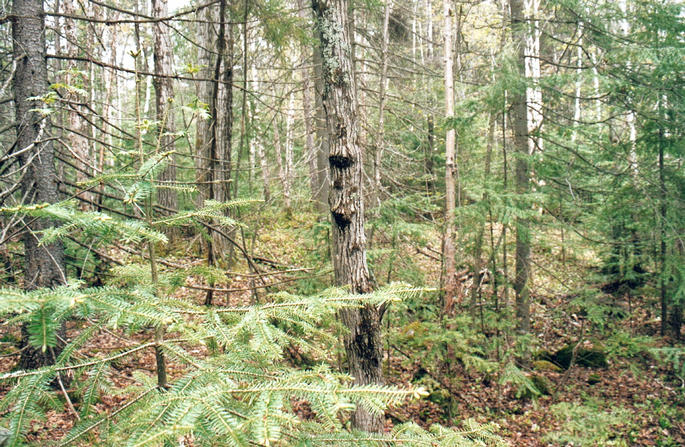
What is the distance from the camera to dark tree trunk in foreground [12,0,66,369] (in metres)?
3.79

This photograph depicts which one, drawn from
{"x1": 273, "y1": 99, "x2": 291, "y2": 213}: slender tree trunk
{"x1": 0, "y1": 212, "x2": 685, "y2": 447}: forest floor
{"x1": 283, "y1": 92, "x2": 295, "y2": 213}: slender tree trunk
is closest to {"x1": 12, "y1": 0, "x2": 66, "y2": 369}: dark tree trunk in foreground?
{"x1": 0, "y1": 212, "x2": 685, "y2": 447}: forest floor

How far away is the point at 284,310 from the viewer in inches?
83.7

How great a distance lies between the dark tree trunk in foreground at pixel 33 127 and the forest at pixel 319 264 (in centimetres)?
2

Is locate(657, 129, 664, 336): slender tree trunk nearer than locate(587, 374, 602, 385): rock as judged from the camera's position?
Yes

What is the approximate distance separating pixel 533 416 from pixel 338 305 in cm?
690

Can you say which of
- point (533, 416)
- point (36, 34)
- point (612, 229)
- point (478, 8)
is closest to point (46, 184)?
point (36, 34)

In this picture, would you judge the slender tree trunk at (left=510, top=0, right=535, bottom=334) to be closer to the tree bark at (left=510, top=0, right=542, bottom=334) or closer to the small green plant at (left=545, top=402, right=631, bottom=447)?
the tree bark at (left=510, top=0, right=542, bottom=334)

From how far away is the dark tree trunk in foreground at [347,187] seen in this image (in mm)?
4152

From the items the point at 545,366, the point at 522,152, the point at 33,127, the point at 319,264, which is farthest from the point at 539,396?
the point at 33,127

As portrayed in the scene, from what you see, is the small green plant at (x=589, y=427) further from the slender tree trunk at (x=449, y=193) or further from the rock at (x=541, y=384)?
the slender tree trunk at (x=449, y=193)

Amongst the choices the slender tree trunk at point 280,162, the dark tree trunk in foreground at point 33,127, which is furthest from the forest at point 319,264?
the slender tree trunk at point 280,162

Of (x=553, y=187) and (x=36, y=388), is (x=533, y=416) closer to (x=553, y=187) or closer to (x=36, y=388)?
(x=553, y=187)

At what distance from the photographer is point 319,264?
23.1 ft

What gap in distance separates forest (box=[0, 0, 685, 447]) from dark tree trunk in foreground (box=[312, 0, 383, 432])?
22 mm
